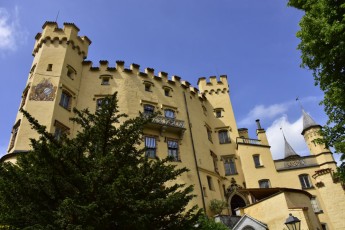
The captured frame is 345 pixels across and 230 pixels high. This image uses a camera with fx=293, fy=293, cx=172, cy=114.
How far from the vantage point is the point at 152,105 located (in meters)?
28.6

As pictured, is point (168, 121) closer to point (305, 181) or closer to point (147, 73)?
point (147, 73)

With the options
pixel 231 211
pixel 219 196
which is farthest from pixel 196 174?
pixel 231 211

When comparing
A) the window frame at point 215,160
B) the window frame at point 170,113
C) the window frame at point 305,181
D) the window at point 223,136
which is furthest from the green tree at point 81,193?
the window frame at point 305,181

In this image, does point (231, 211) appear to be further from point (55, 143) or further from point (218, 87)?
point (55, 143)

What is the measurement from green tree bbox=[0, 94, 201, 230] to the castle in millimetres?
12358

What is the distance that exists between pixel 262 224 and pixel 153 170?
12089 millimetres

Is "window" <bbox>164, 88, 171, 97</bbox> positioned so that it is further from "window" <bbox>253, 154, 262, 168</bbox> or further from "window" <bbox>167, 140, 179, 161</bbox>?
"window" <bbox>253, 154, 262, 168</bbox>

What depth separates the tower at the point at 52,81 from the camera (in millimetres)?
21875

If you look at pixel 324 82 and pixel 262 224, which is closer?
pixel 324 82

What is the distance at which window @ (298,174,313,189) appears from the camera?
2903cm

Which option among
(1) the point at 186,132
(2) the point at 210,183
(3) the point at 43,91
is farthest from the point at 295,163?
(3) the point at 43,91

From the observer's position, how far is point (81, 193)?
9.87 m

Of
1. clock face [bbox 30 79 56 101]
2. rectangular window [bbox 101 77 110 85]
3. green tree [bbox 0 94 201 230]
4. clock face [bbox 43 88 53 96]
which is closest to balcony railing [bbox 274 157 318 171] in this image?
rectangular window [bbox 101 77 110 85]

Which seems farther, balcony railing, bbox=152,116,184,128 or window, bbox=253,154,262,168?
window, bbox=253,154,262,168
